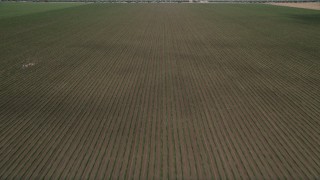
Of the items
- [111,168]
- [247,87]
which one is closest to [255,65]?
[247,87]

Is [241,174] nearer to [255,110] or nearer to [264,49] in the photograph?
[255,110]

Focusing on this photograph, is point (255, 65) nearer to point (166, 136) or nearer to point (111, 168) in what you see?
point (166, 136)

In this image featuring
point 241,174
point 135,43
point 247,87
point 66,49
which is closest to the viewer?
point 241,174

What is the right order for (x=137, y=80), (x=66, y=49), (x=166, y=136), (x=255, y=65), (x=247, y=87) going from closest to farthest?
1. (x=166, y=136)
2. (x=247, y=87)
3. (x=137, y=80)
4. (x=255, y=65)
5. (x=66, y=49)

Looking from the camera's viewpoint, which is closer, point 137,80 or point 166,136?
point 166,136

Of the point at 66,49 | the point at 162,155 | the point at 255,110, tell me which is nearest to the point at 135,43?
the point at 66,49

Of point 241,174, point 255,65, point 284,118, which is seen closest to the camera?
point 241,174
